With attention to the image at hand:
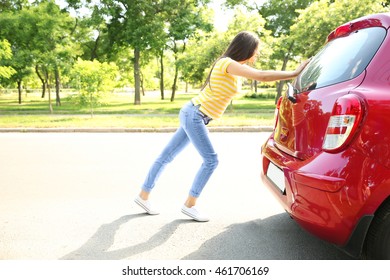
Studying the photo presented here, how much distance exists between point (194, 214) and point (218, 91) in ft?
3.71

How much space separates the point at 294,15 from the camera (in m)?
29.4

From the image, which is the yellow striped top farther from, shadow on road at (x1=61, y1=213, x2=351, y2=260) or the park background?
the park background

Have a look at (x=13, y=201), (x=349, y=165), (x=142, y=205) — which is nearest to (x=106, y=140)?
(x=13, y=201)

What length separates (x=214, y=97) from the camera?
337 centimetres

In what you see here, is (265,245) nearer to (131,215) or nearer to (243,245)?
(243,245)

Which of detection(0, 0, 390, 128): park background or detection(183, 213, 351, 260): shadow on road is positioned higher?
detection(0, 0, 390, 128): park background

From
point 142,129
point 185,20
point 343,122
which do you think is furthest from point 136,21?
point 343,122

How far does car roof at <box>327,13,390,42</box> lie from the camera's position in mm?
2424

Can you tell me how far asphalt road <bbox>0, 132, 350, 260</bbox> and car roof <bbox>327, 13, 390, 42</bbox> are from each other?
1577 mm

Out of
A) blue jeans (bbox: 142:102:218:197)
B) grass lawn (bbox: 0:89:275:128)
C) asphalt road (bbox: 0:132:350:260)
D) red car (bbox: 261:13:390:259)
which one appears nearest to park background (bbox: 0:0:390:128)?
grass lawn (bbox: 0:89:275:128)

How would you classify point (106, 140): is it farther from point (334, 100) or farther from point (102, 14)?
point (102, 14)

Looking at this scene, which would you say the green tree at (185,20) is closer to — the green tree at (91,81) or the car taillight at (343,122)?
the green tree at (91,81)

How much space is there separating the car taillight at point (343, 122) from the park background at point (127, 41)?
27.4 ft

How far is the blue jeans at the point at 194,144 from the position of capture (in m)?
3.40
